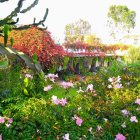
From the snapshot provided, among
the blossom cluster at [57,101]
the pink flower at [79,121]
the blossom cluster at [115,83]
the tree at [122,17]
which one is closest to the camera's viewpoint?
the pink flower at [79,121]

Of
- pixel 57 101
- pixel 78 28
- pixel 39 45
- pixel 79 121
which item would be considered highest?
pixel 57 101

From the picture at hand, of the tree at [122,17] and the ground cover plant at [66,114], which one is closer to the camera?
the ground cover plant at [66,114]

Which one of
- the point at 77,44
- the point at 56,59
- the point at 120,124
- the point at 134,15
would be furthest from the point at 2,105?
the point at 134,15

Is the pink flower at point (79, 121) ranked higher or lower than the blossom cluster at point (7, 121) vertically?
lower

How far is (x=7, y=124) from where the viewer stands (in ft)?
14.0

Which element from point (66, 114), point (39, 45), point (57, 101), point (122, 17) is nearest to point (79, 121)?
point (66, 114)

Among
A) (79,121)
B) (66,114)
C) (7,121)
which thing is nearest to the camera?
(7,121)

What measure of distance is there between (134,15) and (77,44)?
136 ft

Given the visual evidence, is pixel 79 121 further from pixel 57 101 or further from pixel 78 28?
pixel 78 28

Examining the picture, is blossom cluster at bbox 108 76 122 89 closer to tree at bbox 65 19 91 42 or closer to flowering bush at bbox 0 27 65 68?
flowering bush at bbox 0 27 65 68

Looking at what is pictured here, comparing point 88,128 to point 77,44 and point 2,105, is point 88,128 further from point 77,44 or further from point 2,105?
point 77,44

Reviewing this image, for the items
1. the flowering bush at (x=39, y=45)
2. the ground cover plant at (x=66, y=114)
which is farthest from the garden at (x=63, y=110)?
the flowering bush at (x=39, y=45)

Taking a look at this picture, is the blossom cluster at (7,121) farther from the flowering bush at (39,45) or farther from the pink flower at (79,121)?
the flowering bush at (39,45)

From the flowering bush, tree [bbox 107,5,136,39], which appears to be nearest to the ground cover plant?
the flowering bush
